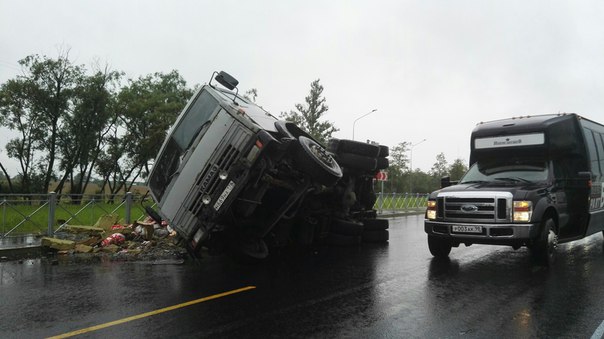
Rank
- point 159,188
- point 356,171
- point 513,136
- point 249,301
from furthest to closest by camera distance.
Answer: point 356,171 < point 513,136 < point 159,188 < point 249,301

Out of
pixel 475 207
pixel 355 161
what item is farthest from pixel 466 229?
pixel 355 161

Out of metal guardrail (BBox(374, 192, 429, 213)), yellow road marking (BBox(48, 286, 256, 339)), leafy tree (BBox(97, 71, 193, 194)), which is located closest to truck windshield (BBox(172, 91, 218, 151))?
yellow road marking (BBox(48, 286, 256, 339))

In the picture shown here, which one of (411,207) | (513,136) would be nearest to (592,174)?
(513,136)

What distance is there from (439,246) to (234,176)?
14.6 feet

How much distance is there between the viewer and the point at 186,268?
8070 millimetres

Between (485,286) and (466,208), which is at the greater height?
(466,208)

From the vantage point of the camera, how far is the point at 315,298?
5641mm

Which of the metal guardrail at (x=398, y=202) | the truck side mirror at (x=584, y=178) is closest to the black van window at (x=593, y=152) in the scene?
the truck side mirror at (x=584, y=178)

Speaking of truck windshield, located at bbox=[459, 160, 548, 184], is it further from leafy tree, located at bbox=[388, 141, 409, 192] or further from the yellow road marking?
leafy tree, located at bbox=[388, 141, 409, 192]

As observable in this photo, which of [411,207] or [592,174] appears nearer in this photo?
A: [592,174]

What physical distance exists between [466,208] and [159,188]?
5.47 metres

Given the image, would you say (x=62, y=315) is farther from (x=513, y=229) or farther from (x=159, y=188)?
(x=513, y=229)

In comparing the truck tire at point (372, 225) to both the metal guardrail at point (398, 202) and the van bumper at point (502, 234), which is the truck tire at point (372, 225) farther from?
the metal guardrail at point (398, 202)

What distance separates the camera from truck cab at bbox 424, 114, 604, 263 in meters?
7.35
